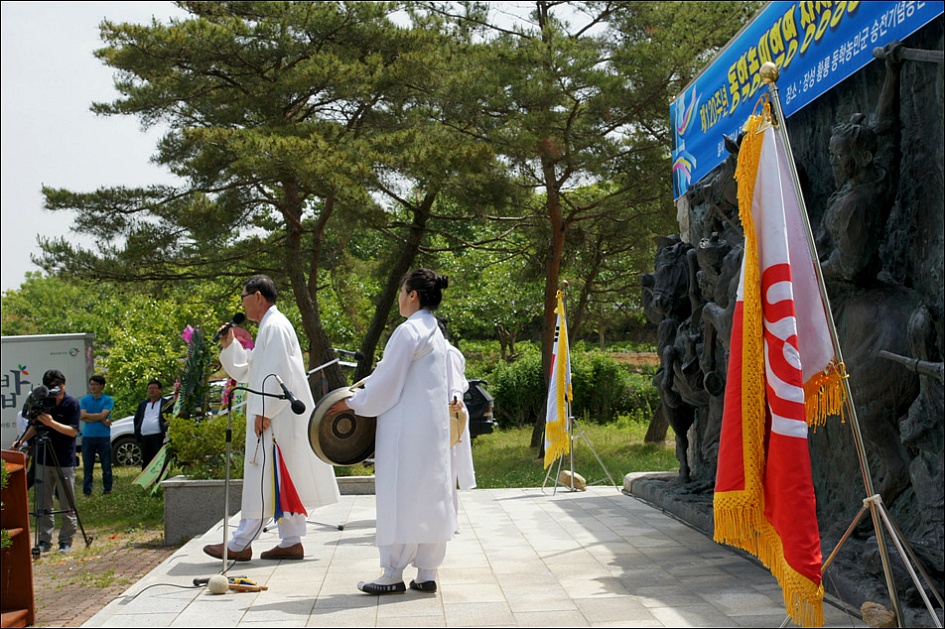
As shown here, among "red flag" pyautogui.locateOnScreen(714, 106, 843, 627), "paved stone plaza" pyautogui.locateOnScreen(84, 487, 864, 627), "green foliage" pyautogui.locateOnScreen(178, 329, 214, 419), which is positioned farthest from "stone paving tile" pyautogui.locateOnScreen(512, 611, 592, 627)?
"green foliage" pyautogui.locateOnScreen(178, 329, 214, 419)

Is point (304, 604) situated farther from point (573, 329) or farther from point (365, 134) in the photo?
point (573, 329)

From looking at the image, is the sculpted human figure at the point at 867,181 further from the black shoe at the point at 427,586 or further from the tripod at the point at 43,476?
the tripod at the point at 43,476

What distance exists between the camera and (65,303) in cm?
5341

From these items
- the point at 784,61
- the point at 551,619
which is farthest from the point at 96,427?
the point at 784,61

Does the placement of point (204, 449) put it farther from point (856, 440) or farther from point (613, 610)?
point (856, 440)

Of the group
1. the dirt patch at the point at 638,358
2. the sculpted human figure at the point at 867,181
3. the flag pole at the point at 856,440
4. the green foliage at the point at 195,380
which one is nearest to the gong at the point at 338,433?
the flag pole at the point at 856,440

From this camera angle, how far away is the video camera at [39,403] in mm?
9242

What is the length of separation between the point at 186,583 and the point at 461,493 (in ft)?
18.5

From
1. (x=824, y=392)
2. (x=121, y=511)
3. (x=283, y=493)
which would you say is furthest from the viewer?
(x=121, y=511)

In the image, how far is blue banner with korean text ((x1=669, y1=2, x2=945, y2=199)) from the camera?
18.9 feet

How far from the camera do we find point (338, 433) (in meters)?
6.14

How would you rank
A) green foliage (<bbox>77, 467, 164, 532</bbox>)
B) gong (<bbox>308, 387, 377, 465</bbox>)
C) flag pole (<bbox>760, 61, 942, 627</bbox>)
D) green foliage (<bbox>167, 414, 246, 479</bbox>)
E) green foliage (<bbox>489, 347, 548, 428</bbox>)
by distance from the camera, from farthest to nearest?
1. green foliage (<bbox>489, 347, 548, 428</bbox>)
2. green foliage (<bbox>77, 467, 164, 532</bbox>)
3. green foliage (<bbox>167, 414, 246, 479</bbox>)
4. gong (<bbox>308, 387, 377, 465</bbox>)
5. flag pole (<bbox>760, 61, 942, 627</bbox>)

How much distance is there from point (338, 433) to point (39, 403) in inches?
180

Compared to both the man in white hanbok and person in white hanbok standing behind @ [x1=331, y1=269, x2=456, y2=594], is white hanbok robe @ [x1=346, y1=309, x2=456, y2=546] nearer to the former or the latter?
person in white hanbok standing behind @ [x1=331, y1=269, x2=456, y2=594]
